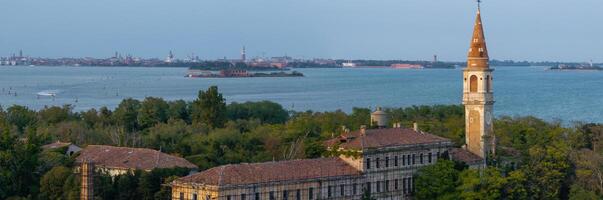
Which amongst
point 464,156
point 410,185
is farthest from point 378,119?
point 410,185

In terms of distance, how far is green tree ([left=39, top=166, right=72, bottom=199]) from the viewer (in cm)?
4516

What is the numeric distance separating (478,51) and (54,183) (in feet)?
83.1

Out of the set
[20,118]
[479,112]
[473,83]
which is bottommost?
[20,118]

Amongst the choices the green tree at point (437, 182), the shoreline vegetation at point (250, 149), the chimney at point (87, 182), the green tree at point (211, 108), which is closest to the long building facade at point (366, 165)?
the green tree at point (437, 182)

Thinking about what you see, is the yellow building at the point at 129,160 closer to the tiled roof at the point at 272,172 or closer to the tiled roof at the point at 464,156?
the tiled roof at the point at 272,172

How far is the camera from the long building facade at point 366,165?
4175 centimetres

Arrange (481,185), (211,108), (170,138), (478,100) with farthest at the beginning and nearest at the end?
(211,108)
(170,138)
(478,100)
(481,185)

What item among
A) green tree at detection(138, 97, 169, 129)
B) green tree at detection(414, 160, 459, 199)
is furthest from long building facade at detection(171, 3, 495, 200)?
green tree at detection(138, 97, 169, 129)

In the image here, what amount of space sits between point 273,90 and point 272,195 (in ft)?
483

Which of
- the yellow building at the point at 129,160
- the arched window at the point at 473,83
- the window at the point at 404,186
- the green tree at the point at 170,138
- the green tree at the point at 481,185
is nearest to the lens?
the yellow building at the point at 129,160

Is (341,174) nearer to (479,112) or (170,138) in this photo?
(479,112)

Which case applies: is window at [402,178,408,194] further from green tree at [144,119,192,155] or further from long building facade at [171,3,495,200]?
green tree at [144,119,192,155]

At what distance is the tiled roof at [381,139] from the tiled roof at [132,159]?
7537mm

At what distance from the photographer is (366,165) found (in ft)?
155
